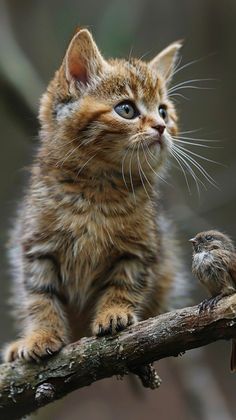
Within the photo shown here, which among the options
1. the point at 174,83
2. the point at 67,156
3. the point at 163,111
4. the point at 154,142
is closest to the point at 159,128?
the point at 154,142

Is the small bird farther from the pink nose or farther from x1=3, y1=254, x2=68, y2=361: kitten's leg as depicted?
x1=3, y1=254, x2=68, y2=361: kitten's leg

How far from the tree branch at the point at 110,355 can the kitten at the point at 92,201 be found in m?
0.21

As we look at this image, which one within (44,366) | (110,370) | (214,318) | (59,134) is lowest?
(214,318)

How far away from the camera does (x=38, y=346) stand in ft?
12.2

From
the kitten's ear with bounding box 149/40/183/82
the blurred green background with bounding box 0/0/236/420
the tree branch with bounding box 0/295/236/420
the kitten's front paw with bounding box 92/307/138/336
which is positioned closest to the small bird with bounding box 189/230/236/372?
the tree branch with bounding box 0/295/236/420

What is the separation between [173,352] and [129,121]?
1.23 meters

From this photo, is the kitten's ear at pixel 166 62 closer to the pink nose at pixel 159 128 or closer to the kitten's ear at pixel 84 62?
the kitten's ear at pixel 84 62

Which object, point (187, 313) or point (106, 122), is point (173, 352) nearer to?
point (187, 313)

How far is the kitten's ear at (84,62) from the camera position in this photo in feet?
13.2

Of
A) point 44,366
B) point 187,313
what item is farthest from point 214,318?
point 44,366

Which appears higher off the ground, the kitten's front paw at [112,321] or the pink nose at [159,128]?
the pink nose at [159,128]

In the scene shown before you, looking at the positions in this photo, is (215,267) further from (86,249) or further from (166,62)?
(166,62)

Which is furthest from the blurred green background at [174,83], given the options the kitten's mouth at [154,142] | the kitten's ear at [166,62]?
the kitten's mouth at [154,142]

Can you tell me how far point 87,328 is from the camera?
4246mm
